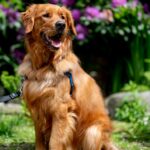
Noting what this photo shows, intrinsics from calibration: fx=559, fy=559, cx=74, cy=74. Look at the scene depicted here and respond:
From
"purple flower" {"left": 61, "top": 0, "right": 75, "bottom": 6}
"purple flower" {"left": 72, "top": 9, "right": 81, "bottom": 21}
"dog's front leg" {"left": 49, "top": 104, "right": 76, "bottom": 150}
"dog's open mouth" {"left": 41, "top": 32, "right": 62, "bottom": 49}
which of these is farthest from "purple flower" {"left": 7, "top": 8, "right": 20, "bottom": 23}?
"dog's front leg" {"left": 49, "top": 104, "right": 76, "bottom": 150}

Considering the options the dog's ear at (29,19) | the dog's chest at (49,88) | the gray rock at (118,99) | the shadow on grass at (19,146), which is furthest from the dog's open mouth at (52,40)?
the gray rock at (118,99)

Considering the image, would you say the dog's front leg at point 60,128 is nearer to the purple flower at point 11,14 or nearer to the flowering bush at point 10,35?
the flowering bush at point 10,35

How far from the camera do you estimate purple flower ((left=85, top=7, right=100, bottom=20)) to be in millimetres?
11812

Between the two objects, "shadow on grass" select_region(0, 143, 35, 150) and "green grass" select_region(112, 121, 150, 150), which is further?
"green grass" select_region(112, 121, 150, 150)

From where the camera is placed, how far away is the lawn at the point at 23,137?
7.42 meters

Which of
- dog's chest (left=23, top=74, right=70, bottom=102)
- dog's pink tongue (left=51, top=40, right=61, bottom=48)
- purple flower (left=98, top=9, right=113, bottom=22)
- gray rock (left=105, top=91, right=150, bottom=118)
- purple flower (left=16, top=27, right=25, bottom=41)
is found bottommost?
gray rock (left=105, top=91, right=150, bottom=118)

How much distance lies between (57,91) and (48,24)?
79cm

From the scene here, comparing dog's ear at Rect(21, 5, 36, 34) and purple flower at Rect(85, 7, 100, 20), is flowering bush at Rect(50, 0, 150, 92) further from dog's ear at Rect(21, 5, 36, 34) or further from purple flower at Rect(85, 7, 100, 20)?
dog's ear at Rect(21, 5, 36, 34)

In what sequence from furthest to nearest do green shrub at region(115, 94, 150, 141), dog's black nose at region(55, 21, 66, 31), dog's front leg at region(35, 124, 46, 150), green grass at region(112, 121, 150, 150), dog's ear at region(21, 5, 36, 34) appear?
1. green shrub at region(115, 94, 150, 141)
2. green grass at region(112, 121, 150, 150)
3. dog's front leg at region(35, 124, 46, 150)
4. dog's ear at region(21, 5, 36, 34)
5. dog's black nose at region(55, 21, 66, 31)

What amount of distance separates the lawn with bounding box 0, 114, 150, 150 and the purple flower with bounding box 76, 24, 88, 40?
326 centimetres

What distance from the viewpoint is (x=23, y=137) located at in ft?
26.1

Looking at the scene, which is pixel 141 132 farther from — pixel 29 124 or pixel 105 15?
pixel 105 15

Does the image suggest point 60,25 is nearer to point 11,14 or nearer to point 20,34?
point 11,14

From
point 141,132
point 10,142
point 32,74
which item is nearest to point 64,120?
point 32,74
